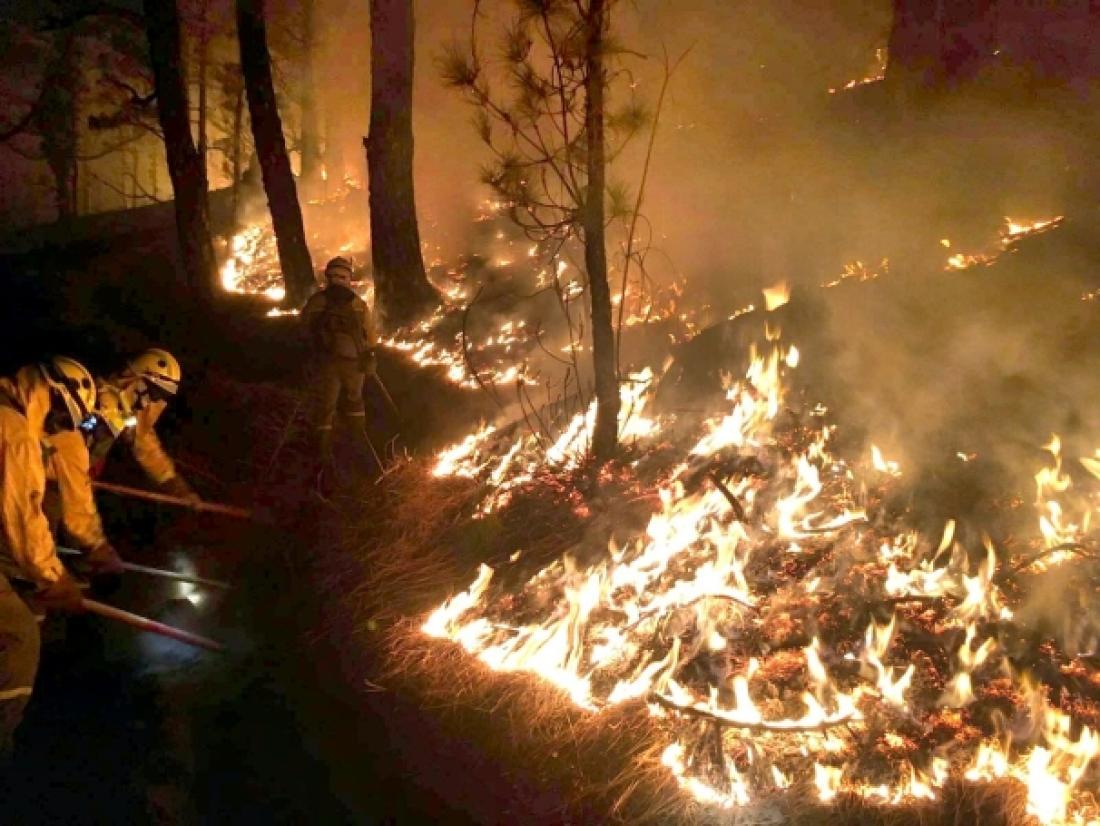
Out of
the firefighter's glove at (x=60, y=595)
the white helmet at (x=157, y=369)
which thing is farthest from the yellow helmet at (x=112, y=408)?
the firefighter's glove at (x=60, y=595)

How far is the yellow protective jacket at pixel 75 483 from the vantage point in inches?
177

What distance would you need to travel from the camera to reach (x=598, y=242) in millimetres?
6137

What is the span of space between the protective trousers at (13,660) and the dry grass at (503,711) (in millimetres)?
1795

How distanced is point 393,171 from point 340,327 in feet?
13.0

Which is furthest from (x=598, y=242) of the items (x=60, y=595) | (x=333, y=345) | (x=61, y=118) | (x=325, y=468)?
(x=61, y=118)

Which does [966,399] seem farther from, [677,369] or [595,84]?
[595,84]

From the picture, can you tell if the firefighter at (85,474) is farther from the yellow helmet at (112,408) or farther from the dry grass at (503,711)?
the dry grass at (503,711)

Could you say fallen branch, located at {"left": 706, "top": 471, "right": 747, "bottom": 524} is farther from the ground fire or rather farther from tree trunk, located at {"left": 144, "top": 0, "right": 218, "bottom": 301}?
tree trunk, located at {"left": 144, "top": 0, "right": 218, "bottom": 301}

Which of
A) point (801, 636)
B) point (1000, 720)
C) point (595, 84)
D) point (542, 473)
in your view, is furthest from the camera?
point (542, 473)

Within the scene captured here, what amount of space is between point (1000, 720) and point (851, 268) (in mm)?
5057

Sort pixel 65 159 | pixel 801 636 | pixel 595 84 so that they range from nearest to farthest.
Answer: pixel 801 636 < pixel 595 84 < pixel 65 159

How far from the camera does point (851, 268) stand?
320 inches

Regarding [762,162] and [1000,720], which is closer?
[1000,720]

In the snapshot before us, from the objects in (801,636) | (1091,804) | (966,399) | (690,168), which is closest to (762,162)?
(690,168)
